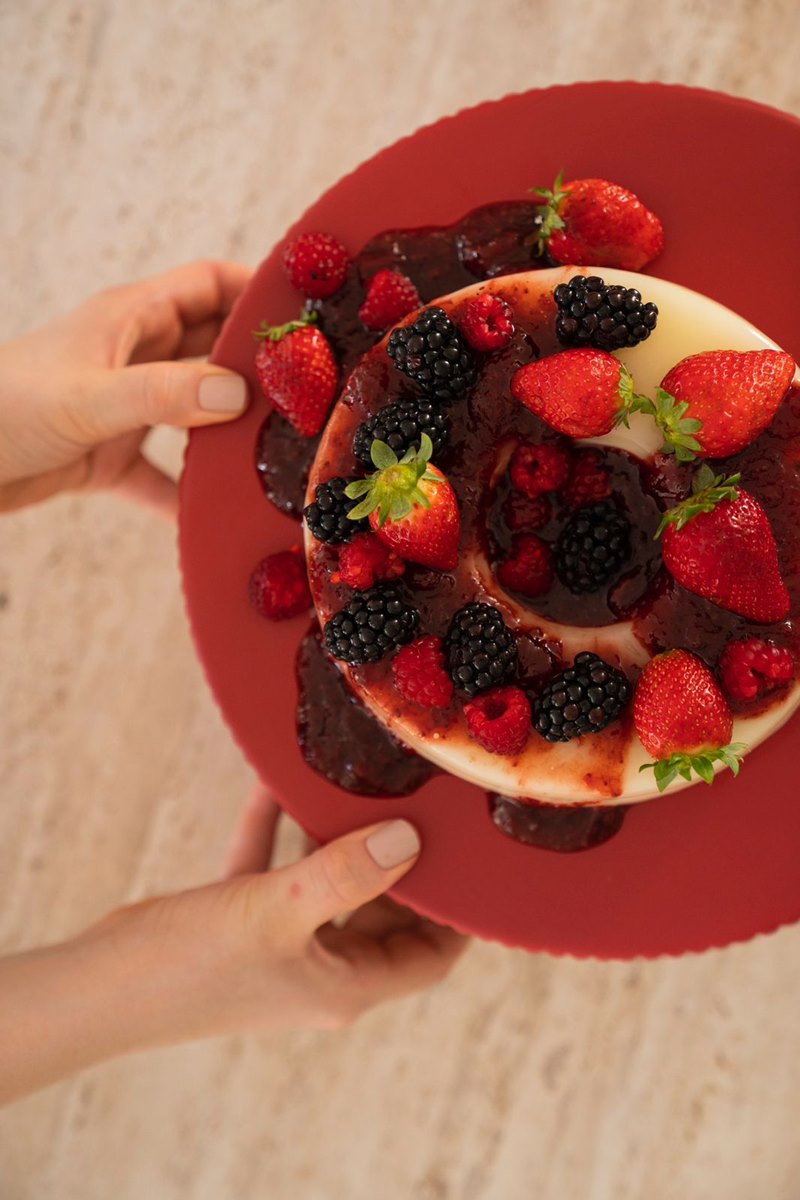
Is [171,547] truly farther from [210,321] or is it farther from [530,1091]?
[530,1091]

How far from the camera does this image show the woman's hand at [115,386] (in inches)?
70.1

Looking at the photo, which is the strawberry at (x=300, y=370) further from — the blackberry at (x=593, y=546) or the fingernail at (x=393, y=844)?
the fingernail at (x=393, y=844)

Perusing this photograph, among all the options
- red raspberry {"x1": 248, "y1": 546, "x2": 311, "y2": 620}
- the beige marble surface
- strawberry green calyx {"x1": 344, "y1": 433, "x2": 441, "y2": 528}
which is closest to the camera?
strawberry green calyx {"x1": 344, "y1": 433, "x2": 441, "y2": 528}

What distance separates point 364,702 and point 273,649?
0.65 ft

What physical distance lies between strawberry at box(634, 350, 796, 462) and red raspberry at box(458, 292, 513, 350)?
0.82ft

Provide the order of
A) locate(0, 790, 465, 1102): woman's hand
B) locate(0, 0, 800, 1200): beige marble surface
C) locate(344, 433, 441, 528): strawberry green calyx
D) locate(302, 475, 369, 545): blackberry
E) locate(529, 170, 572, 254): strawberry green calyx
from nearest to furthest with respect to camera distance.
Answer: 1. locate(344, 433, 441, 528): strawberry green calyx
2. locate(302, 475, 369, 545): blackberry
3. locate(529, 170, 572, 254): strawberry green calyx
4. locate(0, 790, 465, 1102): woman's hand
5. locate(0, 0, 800, 1200): beige marble surface

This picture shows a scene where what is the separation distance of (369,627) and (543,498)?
44 centimetres

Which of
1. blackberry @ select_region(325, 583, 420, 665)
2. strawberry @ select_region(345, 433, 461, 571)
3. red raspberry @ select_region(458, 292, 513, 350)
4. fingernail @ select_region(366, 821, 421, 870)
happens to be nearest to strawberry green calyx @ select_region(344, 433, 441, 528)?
strawberry @ select_region(345, 433, 461, 571)

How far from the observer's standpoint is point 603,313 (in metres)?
1.46

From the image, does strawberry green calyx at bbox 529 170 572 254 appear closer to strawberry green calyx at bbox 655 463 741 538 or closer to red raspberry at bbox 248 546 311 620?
strawberry green calyx at bbox 655 463 741 538

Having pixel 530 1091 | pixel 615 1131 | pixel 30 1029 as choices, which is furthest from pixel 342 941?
pixel 615 1131

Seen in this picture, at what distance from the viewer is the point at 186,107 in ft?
8.38

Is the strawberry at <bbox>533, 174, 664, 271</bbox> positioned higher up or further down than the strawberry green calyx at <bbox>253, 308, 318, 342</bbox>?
higher up

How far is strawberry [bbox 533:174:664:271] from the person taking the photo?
162 centimetres
